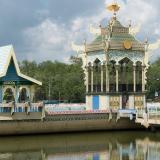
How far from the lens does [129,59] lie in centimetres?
3828

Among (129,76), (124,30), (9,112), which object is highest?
(124,30)

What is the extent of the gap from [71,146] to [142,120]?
276 inches

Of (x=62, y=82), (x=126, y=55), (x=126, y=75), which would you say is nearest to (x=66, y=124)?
(x=126, y=55)

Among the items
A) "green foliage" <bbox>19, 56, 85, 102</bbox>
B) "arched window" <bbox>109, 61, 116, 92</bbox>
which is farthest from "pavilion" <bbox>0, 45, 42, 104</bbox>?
"green foliage" <bbox>19, 56, 85, 102</bbox>

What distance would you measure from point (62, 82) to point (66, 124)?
31925 millimetres

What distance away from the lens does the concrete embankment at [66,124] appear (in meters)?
31.0

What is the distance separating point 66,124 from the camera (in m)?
33.0

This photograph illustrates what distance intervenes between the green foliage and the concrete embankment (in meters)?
25.1

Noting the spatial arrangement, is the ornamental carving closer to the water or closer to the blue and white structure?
the blue and white structure

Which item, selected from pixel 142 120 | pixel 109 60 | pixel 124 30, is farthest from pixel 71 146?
pixel 124 30

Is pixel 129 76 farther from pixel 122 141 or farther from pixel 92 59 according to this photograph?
pixel 122 141

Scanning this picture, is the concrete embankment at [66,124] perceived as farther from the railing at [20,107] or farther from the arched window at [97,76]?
the arched window at [97,76]

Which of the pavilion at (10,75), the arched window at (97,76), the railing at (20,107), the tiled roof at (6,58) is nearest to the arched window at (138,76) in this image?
the arched window at (97,76)

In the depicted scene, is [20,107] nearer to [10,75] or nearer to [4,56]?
[10,75]
